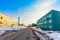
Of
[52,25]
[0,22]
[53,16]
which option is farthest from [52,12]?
[0,22]

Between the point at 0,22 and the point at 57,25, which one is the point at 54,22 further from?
the point at 0,22

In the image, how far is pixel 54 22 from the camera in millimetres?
67812

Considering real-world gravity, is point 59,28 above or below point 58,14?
below

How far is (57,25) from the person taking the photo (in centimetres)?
6781

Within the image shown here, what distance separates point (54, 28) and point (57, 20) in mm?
4459

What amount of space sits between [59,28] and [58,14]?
7073mm

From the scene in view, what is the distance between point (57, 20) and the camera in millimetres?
67500

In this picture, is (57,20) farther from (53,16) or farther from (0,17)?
(0,17)

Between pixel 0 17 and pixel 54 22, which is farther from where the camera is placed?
pixel 0 17

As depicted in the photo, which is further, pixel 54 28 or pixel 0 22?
pixel 0 22

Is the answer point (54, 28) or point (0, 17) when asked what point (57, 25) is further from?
point (0, 17)

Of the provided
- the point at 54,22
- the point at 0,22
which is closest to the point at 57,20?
the point at 54,22

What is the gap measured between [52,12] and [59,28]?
882 cm

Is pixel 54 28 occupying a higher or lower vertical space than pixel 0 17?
lower
